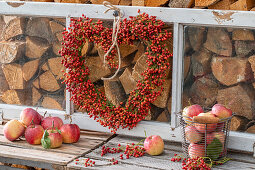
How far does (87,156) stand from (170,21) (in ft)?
2.67

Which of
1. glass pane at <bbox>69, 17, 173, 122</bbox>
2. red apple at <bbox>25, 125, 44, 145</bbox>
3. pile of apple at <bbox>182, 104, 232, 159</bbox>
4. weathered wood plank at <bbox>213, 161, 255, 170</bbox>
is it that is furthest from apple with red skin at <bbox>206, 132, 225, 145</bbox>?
red apple at <bbox>25, 125, 44, 145</bbox>

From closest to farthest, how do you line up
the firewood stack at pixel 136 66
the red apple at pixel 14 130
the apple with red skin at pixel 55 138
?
the firewood stack at pixel 136 66, the apple with red skin at pixel 55 138, the red apple at pixel 14 130

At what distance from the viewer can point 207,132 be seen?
208 centimetres

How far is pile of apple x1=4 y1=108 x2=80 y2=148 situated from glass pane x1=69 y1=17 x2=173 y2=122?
0.29 meters

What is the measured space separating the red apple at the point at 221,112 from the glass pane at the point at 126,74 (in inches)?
12.9

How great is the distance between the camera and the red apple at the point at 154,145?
2.21 metres

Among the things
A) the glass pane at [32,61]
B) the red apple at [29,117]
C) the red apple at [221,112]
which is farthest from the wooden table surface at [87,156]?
the glass pane at [32,61]

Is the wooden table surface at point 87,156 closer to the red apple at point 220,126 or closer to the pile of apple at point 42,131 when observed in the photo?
the pile of apple at point 42,131

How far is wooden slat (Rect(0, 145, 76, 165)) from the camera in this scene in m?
2.15

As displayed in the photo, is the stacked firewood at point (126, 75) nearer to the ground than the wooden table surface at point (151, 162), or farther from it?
farther from it

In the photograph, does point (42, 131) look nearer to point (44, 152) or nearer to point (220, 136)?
point (44, 152)

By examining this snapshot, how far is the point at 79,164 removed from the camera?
2.11 metres

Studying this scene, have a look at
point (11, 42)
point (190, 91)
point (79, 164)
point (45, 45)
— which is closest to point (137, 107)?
point (190, 91)

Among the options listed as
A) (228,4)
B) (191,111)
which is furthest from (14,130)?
(228,4)
